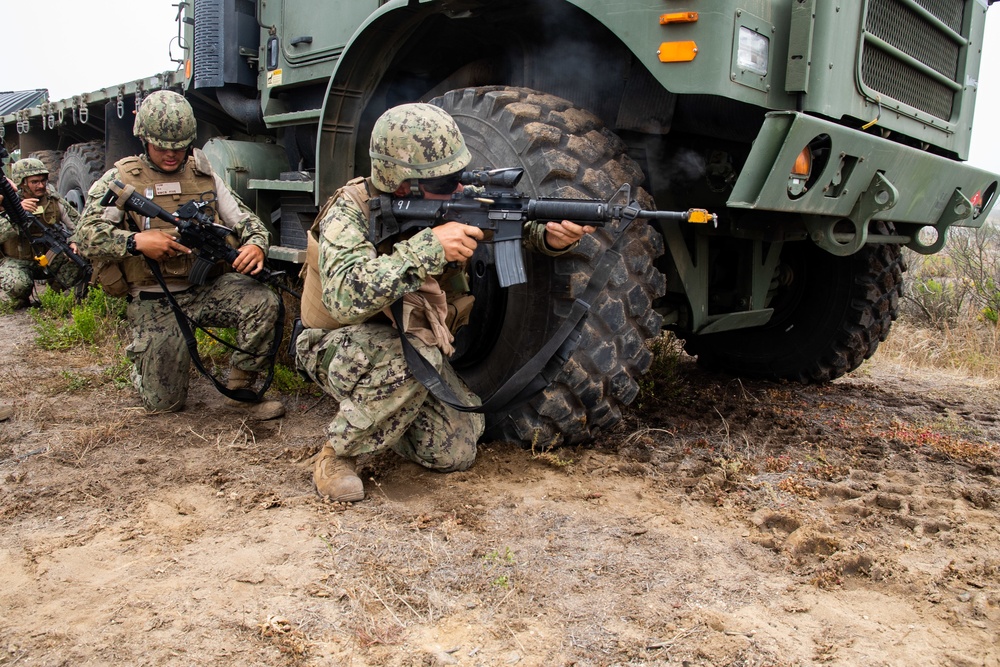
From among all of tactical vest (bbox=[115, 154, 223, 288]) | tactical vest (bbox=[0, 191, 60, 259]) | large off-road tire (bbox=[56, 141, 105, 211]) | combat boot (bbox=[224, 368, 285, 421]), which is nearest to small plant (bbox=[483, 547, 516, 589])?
Answer: combat boot (bbox=[224, 368, 285, 421])

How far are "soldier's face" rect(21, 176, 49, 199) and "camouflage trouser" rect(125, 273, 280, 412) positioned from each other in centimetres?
322

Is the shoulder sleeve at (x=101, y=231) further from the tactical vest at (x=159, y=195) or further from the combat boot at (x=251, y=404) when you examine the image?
the combat boot at (x=251, y=404)

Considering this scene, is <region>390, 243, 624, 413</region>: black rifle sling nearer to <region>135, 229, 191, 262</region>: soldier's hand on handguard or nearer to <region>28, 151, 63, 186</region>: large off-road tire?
<region>135, 229, 191, 262</region>: soldier's hand on handguard

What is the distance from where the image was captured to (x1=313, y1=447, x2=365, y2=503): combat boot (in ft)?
9.25

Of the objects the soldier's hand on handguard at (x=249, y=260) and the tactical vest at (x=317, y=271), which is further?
the soldier's hand on handguard at (x=249, y=260)

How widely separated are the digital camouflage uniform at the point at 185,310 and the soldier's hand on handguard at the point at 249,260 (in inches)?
2.2

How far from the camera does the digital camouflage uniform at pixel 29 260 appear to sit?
6824 millimetres

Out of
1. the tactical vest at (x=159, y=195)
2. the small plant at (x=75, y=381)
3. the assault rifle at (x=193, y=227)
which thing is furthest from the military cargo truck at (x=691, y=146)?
the small plant at (x=75, y=381)

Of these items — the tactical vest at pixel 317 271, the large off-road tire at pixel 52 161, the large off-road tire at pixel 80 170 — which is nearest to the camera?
the tactical vest at pixel 317 271

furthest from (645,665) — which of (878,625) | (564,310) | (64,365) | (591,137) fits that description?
(64,365)

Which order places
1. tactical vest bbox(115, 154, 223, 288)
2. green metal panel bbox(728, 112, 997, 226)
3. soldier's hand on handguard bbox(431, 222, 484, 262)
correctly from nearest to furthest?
green metal panel bbox(728, 112, 997, 226) < soldier's hand on handguard bbox(431, 222, 484, 262) < tactical vest bbox(115, 154, 223, 288)

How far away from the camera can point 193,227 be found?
12.9ft

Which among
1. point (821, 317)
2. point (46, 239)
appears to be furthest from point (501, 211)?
point (46, 239)

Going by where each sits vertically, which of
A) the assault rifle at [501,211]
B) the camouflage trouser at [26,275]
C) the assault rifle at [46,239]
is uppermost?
the assault rifle at [501,211]
